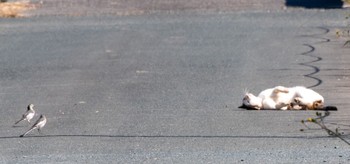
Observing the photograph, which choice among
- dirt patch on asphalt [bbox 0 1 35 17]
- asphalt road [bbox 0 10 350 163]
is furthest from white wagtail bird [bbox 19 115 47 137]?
dirt patch on asphalt [bbox 0 1 35 17]

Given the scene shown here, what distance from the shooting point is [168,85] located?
18.5 meters

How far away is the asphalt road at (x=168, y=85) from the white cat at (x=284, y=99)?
192 millimetres

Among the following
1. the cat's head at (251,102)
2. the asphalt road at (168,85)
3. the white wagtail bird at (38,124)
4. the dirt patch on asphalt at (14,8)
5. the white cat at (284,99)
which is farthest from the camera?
the dirt patch on asphalt at (14,8)

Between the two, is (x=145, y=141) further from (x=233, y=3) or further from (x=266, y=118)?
(x=233, y=3)

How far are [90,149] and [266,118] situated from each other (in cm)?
336

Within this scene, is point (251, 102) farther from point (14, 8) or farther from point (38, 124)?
point (14, 8)

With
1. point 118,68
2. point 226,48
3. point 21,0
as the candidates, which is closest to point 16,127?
point 118,68

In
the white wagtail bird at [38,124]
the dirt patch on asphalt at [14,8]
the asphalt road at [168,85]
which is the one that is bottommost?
the dirt patch on asphalt at [14,8]

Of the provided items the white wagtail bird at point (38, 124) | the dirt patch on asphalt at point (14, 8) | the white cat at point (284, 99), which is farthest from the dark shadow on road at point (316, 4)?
the white wagtail bird at point (38, 124)

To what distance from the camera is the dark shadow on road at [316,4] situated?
38247 millimetres

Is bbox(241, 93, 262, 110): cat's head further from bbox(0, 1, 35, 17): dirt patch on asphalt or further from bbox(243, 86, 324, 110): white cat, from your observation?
bbox(0, 1, 35, 17): dirt patch on asphalt

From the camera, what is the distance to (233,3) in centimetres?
3997

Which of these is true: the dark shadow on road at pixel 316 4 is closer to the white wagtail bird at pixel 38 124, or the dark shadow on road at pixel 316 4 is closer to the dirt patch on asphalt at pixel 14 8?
the dirt patch on asphalt at pixel 14 8

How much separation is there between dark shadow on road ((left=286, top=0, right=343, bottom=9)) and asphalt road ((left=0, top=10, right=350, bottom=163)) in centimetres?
302
